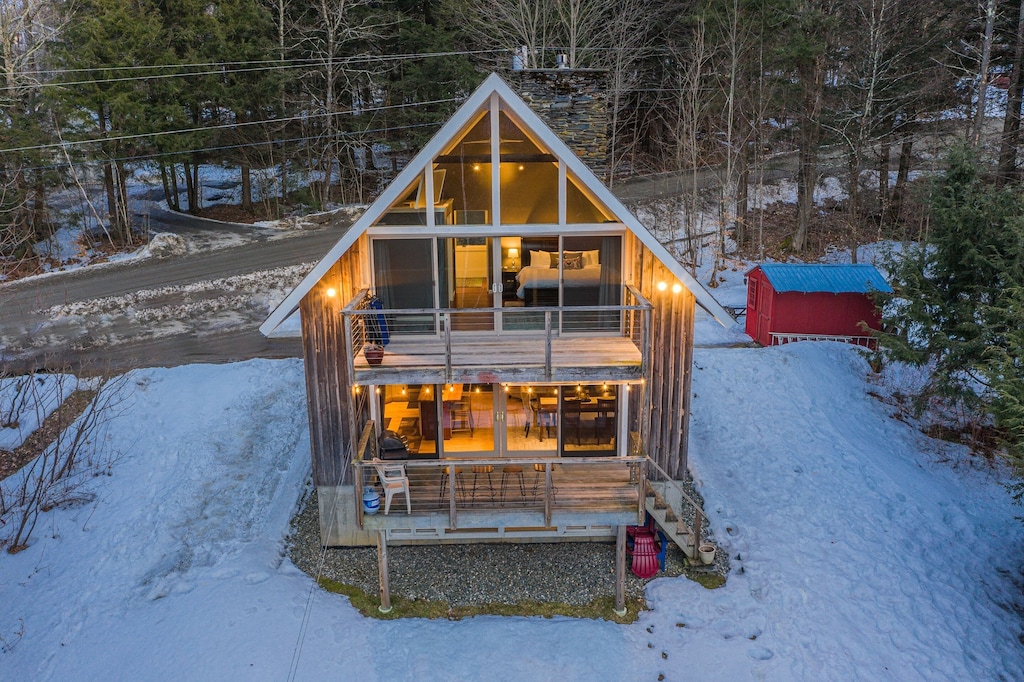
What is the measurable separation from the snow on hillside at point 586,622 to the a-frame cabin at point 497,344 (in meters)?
1.71

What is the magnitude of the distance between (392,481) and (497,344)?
10.0 ft

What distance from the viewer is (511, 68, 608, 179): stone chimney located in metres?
15.1

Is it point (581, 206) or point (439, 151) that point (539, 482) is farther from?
point (439, 151)

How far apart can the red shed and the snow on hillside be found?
14.1 ft

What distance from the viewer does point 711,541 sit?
13141 millimetres

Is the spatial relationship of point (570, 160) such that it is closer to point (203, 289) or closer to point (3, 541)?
point (3, 541)

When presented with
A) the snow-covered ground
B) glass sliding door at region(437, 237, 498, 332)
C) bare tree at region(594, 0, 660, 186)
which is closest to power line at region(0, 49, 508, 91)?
bare tree at region(594, 0, 660, 186)

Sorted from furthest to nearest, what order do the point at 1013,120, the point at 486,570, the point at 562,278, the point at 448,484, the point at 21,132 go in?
1. the point at 21,132
2. the point at 1013,120
3. the point at 486,570
4. the point at 562,278
5. the point at 448,484

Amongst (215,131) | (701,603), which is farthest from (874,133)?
(215,131)

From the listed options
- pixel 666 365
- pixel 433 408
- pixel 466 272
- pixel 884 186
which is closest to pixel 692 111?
pixel 884 186

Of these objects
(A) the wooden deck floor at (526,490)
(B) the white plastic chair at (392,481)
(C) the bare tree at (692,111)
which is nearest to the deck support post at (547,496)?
(A) the wooden deck floor at (526,490)

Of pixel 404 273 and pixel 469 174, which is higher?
pixel 469 174

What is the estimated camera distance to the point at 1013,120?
24.9 metres

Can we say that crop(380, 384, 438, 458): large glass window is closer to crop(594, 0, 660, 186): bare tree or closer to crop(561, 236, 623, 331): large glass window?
crop(561, 236, 623, 331): large glass window
